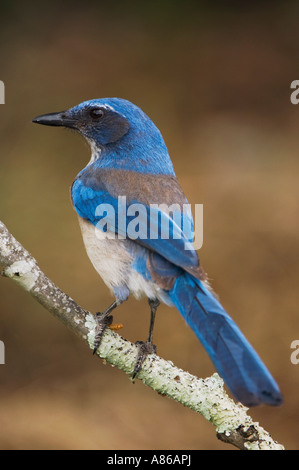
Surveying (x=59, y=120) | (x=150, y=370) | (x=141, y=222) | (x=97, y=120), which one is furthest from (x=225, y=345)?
(x=59, y=120)

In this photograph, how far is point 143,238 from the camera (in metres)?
3.70

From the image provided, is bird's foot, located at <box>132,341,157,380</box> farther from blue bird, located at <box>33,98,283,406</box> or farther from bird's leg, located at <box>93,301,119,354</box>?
bird's leg, located at <box>93,301,119,354</box>

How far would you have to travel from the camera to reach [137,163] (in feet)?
14.0

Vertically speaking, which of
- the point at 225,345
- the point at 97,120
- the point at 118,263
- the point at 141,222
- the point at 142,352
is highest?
the point at 97,120

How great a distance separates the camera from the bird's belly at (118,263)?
3816 millimetres

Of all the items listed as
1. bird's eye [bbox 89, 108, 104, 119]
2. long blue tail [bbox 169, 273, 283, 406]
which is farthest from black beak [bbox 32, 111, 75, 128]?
long blue tail [bbox 169, 273, 283, 406]

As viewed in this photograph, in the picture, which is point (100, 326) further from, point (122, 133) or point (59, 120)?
point (59, 120)

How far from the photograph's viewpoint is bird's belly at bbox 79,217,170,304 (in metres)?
3.82

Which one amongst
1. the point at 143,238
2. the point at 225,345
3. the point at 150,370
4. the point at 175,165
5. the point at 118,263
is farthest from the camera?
the point at 175,165

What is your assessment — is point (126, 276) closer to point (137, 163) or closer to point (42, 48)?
point (137, 163)

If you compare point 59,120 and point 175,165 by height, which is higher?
point 175,165

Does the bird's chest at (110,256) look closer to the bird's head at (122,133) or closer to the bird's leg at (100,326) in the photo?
the bird's leg at (100,326)

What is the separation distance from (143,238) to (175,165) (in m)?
4.84

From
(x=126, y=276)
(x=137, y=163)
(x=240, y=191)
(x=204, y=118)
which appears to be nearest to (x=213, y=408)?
(x=126, y=276)
